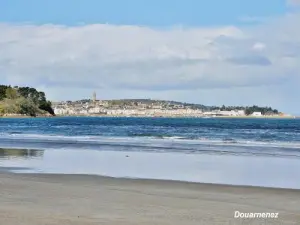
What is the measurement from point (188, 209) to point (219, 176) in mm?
7121

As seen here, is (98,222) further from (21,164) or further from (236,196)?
(21,164)

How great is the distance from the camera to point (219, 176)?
57.2 ft

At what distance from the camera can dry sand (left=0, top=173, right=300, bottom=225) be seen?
9164 millimetres

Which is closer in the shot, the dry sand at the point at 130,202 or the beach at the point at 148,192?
the dry sand at the point at 130,202

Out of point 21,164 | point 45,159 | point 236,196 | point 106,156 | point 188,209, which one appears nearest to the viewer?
point 188,209

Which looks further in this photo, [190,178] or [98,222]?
[190,178]

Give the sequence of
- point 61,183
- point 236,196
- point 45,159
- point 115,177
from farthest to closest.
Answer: point 45,159
point 115,177
point 61,183
point 236,196

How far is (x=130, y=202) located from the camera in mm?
11227

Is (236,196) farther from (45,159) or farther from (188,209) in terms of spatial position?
(45,159)

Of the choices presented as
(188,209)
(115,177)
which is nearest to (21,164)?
(115,177)

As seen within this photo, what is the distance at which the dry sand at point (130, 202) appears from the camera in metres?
9.16

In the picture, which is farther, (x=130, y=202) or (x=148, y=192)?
(x=148, y=192)

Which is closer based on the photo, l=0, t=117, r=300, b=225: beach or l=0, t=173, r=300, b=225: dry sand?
l=0, t=173, r=300, b=225: dry sand

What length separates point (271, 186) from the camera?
48.6 ft
